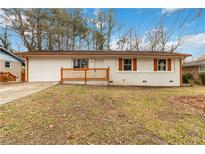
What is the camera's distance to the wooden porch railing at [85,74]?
440 inches

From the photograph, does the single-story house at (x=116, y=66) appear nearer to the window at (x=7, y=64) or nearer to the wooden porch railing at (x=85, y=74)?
the wooden porch railing at (x=85, y=74)

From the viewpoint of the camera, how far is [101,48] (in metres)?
21.3

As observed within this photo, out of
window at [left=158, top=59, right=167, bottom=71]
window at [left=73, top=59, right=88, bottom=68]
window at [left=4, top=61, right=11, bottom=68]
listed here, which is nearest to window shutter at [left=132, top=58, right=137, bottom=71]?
window at [left=158, top=59, right=167, bottom=71]

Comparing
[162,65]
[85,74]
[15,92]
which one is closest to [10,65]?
[85,74]

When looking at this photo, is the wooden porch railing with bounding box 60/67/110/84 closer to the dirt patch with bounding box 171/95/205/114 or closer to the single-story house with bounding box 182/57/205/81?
the dirt patch with bounding box 171/95/205/114

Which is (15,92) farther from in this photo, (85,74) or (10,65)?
(10,65)

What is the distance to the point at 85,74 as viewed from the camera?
11.3 metres

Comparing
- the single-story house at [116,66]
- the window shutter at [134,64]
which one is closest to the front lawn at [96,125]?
the single-story house at [116,66]

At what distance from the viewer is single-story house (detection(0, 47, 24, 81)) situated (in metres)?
15.1

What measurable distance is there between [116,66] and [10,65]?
13.4 m

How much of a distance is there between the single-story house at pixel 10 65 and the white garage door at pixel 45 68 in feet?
12.6

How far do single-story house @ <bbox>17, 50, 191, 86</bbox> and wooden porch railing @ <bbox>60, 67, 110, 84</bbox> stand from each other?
3.3 inches
